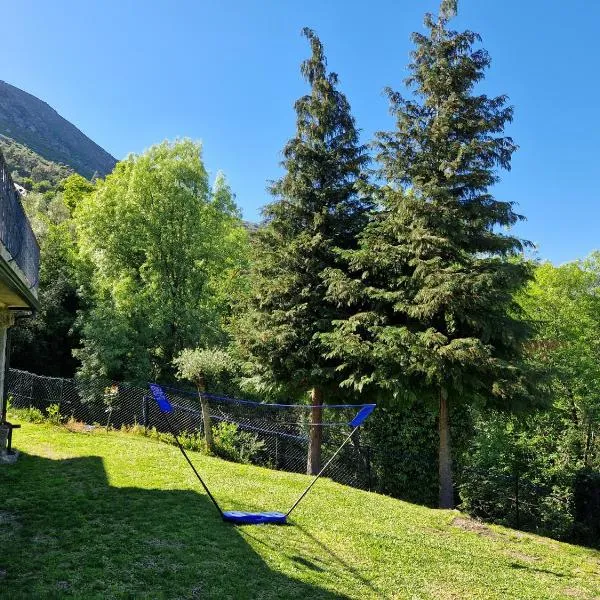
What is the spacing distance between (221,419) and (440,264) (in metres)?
9.29

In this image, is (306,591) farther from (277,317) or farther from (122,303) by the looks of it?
(122,303)

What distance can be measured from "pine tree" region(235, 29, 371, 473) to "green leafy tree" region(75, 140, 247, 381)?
9.48 metres

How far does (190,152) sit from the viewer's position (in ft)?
85.8

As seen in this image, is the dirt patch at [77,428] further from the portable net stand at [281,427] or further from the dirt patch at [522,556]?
the dirt patch at [522,556]

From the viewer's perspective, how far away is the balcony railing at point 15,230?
659 centimetres

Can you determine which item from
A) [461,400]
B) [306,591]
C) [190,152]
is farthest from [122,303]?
[306,591]

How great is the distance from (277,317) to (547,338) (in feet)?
44.1

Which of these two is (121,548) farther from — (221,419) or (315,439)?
(221,419)

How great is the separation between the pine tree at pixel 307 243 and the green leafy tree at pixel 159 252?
948cm

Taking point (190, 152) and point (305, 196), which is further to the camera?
point (190, 152)

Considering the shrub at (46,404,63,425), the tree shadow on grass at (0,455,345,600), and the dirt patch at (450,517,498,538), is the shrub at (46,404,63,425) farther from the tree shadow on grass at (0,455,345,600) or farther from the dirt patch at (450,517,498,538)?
the dirt patch at (450,517,498,538)

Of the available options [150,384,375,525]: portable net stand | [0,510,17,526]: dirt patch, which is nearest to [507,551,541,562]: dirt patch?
[150,384,375,525]: portable net stand

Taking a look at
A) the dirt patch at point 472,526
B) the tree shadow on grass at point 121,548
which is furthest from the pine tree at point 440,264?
the tree shadow on grass at point 121,548

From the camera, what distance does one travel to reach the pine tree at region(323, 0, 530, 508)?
11688 mm
